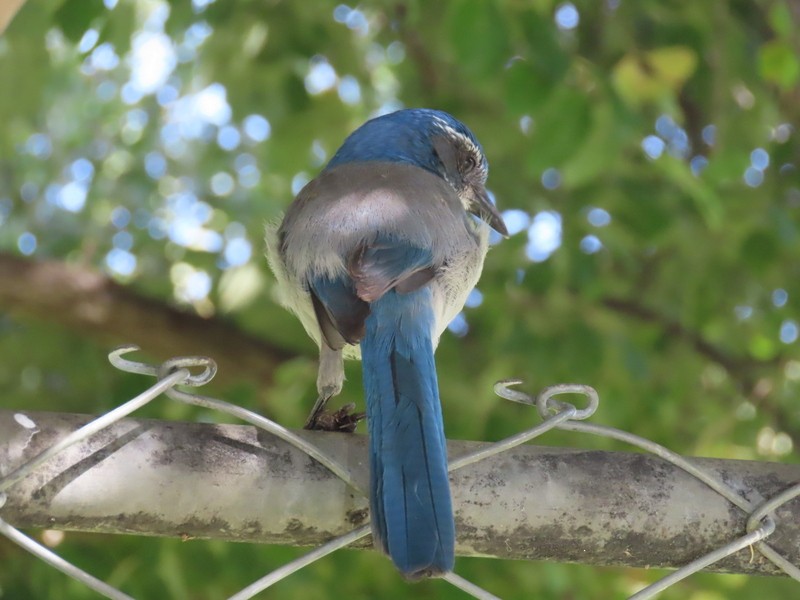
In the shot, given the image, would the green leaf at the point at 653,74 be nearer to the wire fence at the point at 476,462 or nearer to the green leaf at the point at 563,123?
the green leaf at the point at 563,123

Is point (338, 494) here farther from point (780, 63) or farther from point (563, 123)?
point (780, 63)

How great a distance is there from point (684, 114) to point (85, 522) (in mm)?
4384

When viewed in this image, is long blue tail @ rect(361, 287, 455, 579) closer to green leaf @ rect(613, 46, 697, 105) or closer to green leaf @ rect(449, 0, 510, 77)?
green leaf @ rect(449, 0, 510, 77)

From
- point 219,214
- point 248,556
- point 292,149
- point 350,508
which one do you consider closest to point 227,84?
point 292,149

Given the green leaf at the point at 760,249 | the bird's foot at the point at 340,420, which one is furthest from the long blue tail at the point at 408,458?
the green leaf at the point at 760,249

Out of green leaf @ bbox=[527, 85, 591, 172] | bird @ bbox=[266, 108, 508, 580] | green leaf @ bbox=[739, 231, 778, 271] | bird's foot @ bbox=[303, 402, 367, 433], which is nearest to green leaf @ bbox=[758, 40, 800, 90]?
green leaf @ bbox=[739, 231, 778, 271]

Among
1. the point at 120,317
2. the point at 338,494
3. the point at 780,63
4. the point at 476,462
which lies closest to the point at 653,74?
the point at 780,63

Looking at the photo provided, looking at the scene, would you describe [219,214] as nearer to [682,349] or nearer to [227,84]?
[227,84]

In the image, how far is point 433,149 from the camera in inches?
129

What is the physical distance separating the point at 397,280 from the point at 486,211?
4.03 ft

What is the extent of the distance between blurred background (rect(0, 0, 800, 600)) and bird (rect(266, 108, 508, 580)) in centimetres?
33

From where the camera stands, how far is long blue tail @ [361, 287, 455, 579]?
1319mm

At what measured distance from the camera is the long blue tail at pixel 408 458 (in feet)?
4.33

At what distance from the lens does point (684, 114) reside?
5.16 meters
